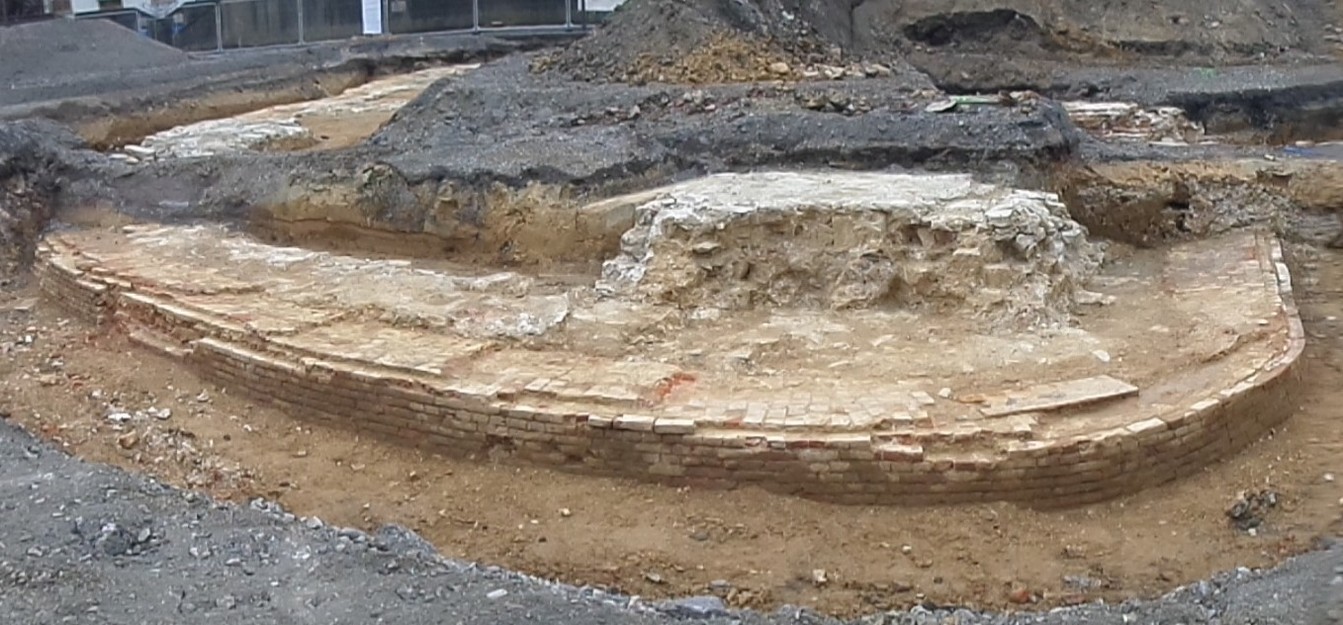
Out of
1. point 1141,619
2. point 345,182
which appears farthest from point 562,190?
point 1141,619

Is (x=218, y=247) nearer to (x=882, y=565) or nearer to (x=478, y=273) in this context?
(x=478, y=273)

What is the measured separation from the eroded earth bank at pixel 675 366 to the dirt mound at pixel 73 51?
445cm

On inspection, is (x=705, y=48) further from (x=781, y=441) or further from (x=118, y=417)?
(x=781, y=441)

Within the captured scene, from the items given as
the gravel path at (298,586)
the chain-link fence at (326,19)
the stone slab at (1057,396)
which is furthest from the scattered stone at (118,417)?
the chain-link fence at (326,19)

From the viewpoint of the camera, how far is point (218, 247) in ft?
26.3

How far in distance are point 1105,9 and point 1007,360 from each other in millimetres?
11097

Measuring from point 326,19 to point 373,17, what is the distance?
0.77 meters

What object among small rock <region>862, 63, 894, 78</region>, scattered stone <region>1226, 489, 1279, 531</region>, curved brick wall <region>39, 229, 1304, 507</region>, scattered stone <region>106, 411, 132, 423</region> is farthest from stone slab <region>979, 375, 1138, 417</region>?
small rock <region>862, 63, 894, 78</region>

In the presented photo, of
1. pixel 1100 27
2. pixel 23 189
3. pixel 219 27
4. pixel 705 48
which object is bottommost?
pixel 23 189

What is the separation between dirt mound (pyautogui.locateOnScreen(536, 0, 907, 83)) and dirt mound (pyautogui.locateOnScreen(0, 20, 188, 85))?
596cm

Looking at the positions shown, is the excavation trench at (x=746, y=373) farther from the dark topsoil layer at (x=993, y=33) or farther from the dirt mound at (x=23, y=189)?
the dark topsoil layer at (x=993, y=33)

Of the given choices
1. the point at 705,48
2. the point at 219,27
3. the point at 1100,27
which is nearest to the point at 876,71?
the point at 705,48

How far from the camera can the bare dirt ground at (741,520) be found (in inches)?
187

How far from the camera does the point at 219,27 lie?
18.0 metres
